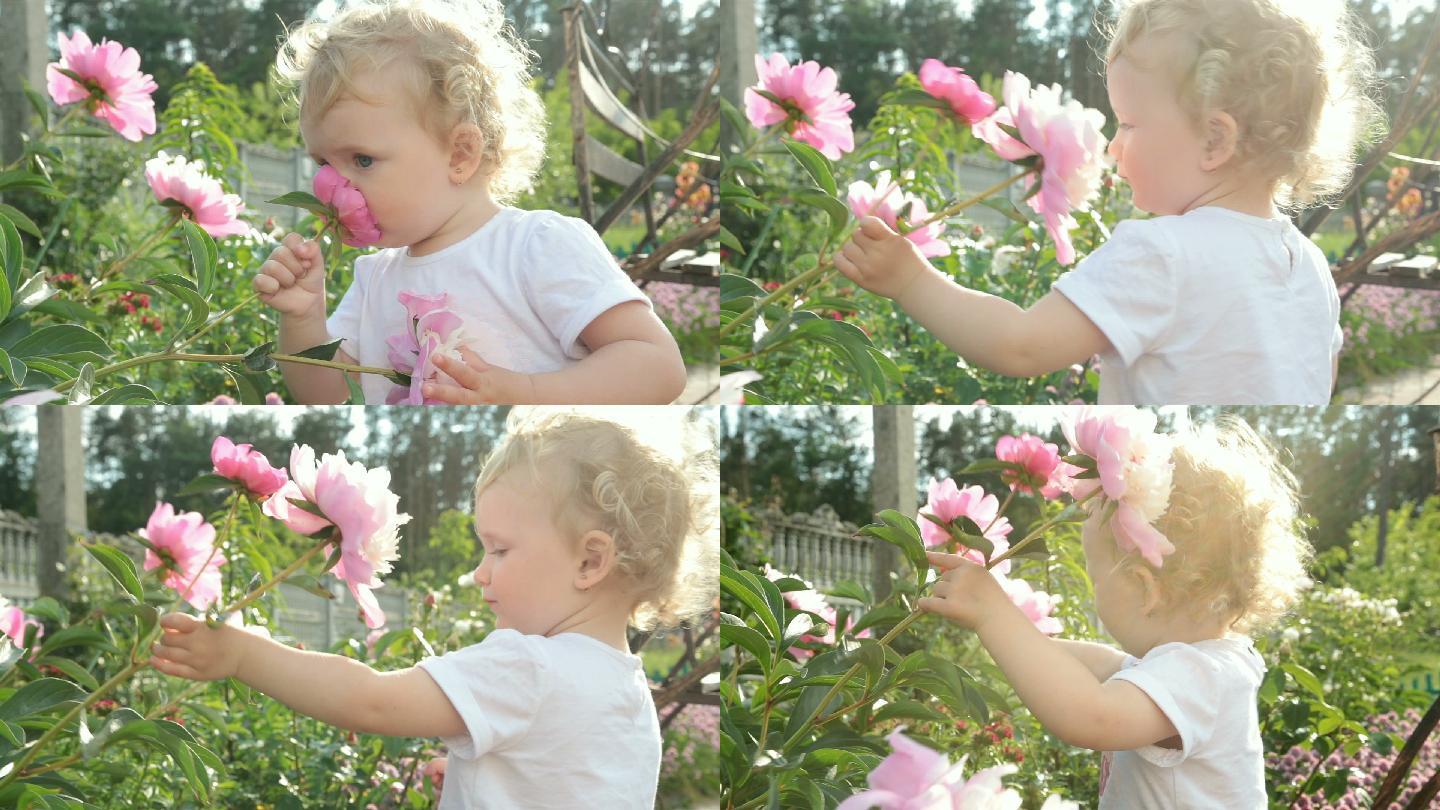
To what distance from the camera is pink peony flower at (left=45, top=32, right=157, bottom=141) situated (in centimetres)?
251

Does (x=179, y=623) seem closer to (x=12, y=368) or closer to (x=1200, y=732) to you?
(x=12, y=368)

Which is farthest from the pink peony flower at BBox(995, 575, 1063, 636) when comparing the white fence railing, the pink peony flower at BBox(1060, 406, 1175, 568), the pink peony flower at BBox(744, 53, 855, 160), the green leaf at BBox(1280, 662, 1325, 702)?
the pink peony flower at BBox(744, 53, 855, 160)

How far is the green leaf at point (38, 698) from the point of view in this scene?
5.39 feet

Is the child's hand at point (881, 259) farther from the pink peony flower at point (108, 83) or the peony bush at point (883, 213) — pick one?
the pink peony flower at point (108, 83)

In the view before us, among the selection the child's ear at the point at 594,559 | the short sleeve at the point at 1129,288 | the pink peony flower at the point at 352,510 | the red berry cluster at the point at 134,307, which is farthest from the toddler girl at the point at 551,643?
the red berry cluster at the point at 134,307

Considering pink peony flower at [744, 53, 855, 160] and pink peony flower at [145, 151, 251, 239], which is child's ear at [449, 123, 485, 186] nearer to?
pink peony flower at [145, 151, 251, 239]

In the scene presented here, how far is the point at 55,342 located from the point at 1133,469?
1351 millimetres

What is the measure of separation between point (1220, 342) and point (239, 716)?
1.44 m

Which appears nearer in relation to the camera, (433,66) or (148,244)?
(433,66)

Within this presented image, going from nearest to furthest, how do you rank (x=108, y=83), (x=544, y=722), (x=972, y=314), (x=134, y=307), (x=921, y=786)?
1. (x=921, y=786)
2. (x=544, y=722)
3. (x=972, y=314)
4. (x=108, y=83)
5. (x=134, y=307)

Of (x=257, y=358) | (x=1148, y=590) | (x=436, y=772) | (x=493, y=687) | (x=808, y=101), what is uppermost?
(x=808, y=101)

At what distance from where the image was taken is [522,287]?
2021 millimetres

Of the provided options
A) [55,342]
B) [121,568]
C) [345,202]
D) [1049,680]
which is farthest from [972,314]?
[55,342]

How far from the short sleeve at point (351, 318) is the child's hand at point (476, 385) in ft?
1.27
